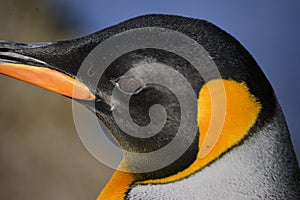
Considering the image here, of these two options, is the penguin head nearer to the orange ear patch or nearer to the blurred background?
the orange ear patch

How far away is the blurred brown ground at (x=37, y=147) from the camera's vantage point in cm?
221

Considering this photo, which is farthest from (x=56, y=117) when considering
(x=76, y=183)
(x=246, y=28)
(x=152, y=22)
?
(x=152, y=22)

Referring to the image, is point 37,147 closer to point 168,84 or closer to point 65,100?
point 65,100

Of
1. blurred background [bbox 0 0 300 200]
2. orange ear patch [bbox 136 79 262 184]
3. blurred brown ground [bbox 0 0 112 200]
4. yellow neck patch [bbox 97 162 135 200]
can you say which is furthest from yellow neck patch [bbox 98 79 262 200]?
blurred brown ground [bbox 0 0 112 200]

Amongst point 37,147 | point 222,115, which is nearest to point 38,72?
point 222,115

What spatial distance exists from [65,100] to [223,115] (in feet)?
5.71

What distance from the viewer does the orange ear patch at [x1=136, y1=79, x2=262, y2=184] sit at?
721mm

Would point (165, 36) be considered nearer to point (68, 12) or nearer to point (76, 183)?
point (76, 183)

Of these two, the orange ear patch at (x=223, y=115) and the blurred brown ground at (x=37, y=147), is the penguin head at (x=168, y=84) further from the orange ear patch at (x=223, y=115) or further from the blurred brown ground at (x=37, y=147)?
the blurred brown ground at (x=37, y=147)

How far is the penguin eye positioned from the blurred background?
1137 mm

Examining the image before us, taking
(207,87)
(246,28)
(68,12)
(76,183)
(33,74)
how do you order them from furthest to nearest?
(68,12) < (76,183) < (246,28) < (33,74) < (207,87)

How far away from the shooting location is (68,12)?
264 cm

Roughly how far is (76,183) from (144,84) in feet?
5.20

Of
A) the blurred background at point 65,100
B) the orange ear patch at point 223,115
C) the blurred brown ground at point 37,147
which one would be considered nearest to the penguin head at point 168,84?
the orange ear patch at point 223,115
